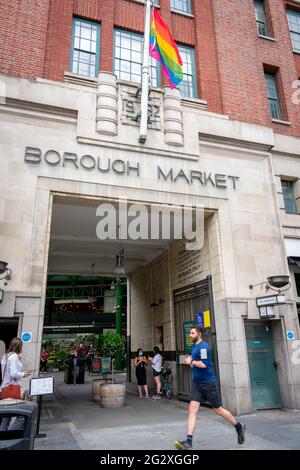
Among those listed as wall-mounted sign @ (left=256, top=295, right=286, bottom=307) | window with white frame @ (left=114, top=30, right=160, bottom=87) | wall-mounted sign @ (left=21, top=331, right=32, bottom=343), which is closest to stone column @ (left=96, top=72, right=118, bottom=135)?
window with white frame @ (left=114, top=30, right=160, bottom=87)

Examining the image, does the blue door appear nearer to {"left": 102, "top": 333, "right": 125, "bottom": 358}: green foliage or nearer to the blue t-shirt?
the blue t-shirt

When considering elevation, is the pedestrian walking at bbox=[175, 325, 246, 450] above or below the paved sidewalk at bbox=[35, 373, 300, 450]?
above

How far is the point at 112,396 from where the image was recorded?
11.4m

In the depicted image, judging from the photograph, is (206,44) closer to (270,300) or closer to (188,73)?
(188,73)

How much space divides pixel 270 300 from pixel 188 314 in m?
3.55

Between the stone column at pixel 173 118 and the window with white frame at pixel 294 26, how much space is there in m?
8.03

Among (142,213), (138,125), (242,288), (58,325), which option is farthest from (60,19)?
(58,325)

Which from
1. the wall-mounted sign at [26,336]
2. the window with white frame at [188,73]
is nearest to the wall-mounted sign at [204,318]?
the wall-mounted sign at [26,336]

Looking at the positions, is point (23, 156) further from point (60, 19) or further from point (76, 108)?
point (60, 19)

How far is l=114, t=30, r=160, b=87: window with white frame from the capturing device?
1287 cm

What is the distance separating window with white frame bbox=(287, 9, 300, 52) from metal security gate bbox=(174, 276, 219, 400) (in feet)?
39.7

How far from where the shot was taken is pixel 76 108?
10828 mm

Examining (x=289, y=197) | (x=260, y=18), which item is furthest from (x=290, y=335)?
(x=260, y=18)
